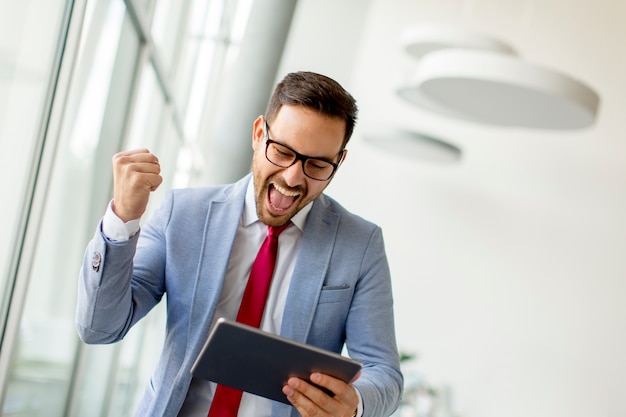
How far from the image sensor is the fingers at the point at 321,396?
1916 mm

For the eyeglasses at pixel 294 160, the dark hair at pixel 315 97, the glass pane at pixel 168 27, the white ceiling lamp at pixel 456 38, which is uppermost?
the white ceiling lamp at pixel 456 38

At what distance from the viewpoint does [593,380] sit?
7754mm

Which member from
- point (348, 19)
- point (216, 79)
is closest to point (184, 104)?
point (348, 19)

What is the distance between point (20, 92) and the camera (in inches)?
114

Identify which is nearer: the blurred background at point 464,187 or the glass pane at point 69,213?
the glass pane at point 69,213

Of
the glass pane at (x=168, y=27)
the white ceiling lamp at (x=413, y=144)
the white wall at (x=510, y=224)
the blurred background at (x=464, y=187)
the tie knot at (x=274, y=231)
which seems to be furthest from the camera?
the white wall at (x=510, y=224)

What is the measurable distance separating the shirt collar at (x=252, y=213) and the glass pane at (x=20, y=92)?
949 millimetres

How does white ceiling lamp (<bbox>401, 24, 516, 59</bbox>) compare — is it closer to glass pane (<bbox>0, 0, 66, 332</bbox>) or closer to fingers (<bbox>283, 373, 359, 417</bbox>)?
glass pane (<bbox>0, 0, 66, 332</bbox>)

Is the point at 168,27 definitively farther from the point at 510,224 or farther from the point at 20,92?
the point at 510,224

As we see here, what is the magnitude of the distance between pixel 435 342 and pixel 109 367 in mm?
3456

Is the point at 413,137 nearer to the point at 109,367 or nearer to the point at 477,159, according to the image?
the point at 477,159

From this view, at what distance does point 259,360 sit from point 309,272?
48 cm

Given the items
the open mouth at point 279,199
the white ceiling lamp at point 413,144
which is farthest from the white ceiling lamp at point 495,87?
the open mouth at point 279,199

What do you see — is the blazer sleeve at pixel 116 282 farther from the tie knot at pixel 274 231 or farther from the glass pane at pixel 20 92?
the glass pane at pixel 20 92
